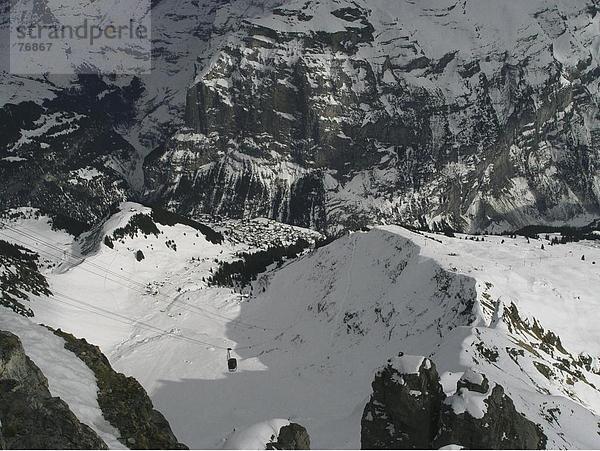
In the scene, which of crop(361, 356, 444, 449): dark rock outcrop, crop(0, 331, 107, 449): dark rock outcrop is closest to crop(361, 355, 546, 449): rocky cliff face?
crop(361, 356, 444, 449): dark rock outcrop

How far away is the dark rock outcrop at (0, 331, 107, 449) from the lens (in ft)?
49.9

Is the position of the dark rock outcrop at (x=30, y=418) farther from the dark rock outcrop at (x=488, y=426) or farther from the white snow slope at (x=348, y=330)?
the dark rock outcrop at (x=488, y=426)

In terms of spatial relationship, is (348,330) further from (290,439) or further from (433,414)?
(290,439)

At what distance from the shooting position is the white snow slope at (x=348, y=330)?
47.2 metres

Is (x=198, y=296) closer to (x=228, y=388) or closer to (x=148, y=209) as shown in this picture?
(x=228, y=388)

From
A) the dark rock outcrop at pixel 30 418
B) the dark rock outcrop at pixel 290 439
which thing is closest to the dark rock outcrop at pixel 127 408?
the dark rock outcrop at pixel 30 418

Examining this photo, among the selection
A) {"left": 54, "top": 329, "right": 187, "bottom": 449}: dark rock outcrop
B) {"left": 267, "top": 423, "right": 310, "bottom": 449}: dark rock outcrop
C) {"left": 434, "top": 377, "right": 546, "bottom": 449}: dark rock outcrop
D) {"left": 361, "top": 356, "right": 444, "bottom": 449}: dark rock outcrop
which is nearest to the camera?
{"left": 267, "top": 423, "right": 310, "bottom": 449}: dark rock outcrop

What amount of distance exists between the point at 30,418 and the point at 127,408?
4.82 meters

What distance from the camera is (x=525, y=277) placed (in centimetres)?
7450

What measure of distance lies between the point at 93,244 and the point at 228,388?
8680 cm

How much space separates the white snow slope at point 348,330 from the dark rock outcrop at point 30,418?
191 inches

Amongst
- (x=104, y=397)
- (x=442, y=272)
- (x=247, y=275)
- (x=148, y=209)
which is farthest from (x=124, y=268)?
(x=104, y=397)

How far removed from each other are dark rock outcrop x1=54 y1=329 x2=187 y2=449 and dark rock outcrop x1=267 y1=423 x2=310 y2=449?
141 inches

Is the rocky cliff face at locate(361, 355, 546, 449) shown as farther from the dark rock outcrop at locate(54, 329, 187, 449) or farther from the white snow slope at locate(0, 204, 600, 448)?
the dark rock outcrop at locate(54, 329, 187, 449)
